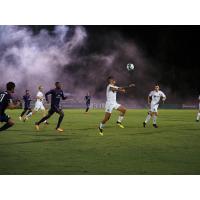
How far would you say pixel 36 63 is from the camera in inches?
865

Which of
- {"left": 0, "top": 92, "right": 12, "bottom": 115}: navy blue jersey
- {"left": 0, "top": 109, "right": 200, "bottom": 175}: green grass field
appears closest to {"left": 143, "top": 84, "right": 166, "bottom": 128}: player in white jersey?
{"left": 0, "top": 109, "right": 200, "bottom": 175}: green grass field

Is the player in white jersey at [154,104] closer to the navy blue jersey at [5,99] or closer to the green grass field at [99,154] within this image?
the green grass field at [99,154]

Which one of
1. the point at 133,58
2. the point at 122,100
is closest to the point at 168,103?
the point at 122,100

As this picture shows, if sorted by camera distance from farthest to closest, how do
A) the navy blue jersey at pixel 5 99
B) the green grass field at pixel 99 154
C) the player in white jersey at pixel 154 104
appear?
the player in white jersey at pixel 154 104 < the navy blue jersey at pixel 5 99 < the green grass field at pixel 99 154

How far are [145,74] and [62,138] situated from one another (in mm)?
19593

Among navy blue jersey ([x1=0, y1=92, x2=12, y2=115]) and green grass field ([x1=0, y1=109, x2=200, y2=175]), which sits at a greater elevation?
navy blue jersey ([x1=0, y1=92, x2=12, y2=115])

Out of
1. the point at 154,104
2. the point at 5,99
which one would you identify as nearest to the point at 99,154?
the point at 5,99

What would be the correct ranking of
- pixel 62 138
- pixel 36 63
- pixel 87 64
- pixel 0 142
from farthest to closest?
pixel 87 64 < pixel 36 63 < pixel 62 138 < pixel 0 142

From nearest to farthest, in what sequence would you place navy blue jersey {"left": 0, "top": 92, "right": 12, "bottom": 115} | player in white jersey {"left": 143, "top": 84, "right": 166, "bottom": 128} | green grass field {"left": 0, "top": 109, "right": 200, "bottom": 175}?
1. green grass field {"left": 0, "top": 109, "right": 200, "bottom": 175}
2. navy blue jersey {"left": 0, "top": 92, "right": 12, "bottom": 115}
3. player in white jersey {"left": 143, "top": 84, "right": 166, "bottom": 128}

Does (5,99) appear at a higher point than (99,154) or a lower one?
higher

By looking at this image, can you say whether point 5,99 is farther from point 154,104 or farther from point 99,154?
point 154,104

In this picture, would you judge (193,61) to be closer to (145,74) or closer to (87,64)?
(145,74)

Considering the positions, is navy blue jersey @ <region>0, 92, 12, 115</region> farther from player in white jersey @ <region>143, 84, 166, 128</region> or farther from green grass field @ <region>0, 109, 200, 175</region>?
player in white jersey @ <region>143, 84, 166, 128</region>

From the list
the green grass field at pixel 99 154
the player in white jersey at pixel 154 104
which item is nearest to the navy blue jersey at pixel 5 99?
the green grass field at pixel 99 154
